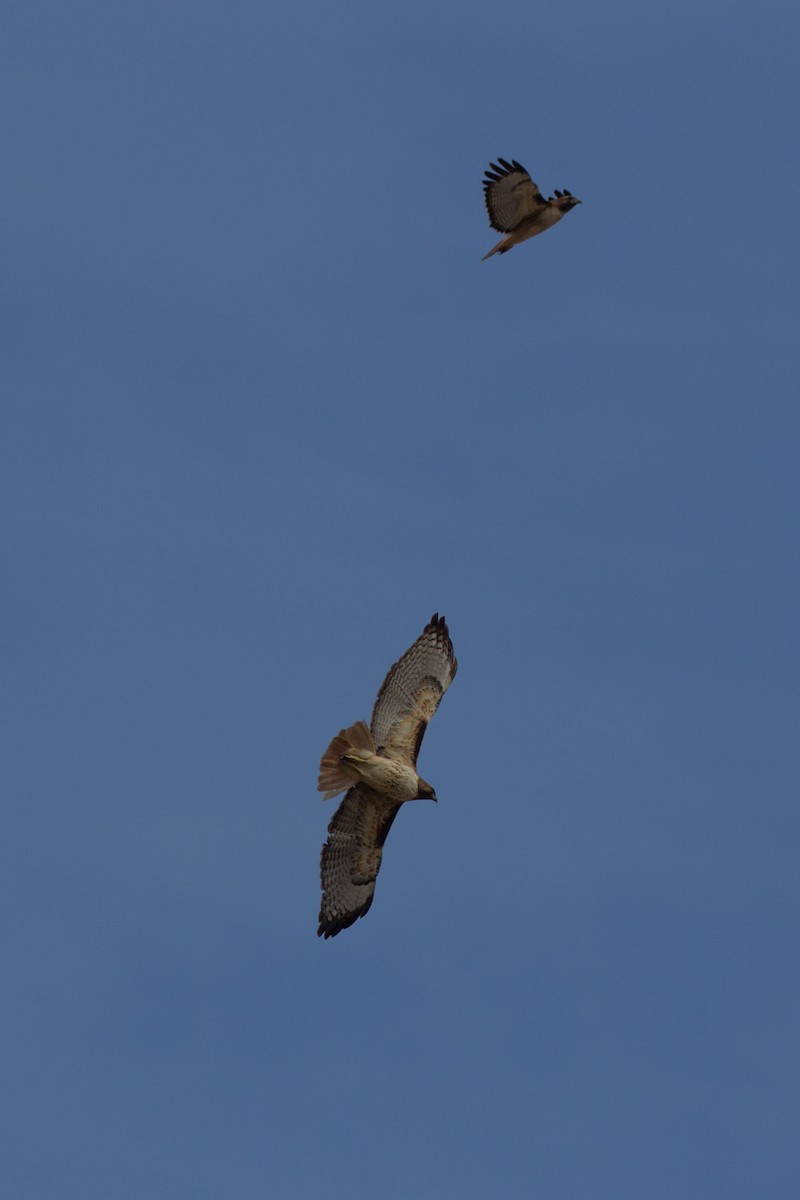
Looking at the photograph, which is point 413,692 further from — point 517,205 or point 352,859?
point 517,205

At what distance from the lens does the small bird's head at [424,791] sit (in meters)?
24.4

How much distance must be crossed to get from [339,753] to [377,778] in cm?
56

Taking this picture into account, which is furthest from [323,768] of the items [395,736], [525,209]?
[525,209]

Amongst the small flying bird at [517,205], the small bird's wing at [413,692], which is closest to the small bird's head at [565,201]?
the small flying bird at [517,205]

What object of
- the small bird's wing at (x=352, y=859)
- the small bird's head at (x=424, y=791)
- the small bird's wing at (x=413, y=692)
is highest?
the small bird's wing at (x=413, y=692)

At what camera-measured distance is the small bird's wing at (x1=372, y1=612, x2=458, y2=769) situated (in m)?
24.8

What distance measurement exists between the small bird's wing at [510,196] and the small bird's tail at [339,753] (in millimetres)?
8281

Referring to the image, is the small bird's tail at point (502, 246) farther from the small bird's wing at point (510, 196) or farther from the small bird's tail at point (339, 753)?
the small bird's tail at point (339, 753)

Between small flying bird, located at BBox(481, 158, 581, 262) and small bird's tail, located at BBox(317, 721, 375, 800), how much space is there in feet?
25.4

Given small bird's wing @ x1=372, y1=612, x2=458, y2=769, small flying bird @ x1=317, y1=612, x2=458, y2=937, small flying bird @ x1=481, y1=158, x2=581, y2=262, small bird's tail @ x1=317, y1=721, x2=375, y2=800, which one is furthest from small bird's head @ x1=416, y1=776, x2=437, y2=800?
small flying bird @ x1=481, y1=158, x2=581, y2=262

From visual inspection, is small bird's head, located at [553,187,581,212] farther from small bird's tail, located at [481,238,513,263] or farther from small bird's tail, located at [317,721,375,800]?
small bird's tail, located at [317,721,375,800]

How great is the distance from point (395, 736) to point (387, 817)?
37.4 inches

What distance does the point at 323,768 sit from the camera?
2388cm

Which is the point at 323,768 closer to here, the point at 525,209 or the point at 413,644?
the point at 413,644
